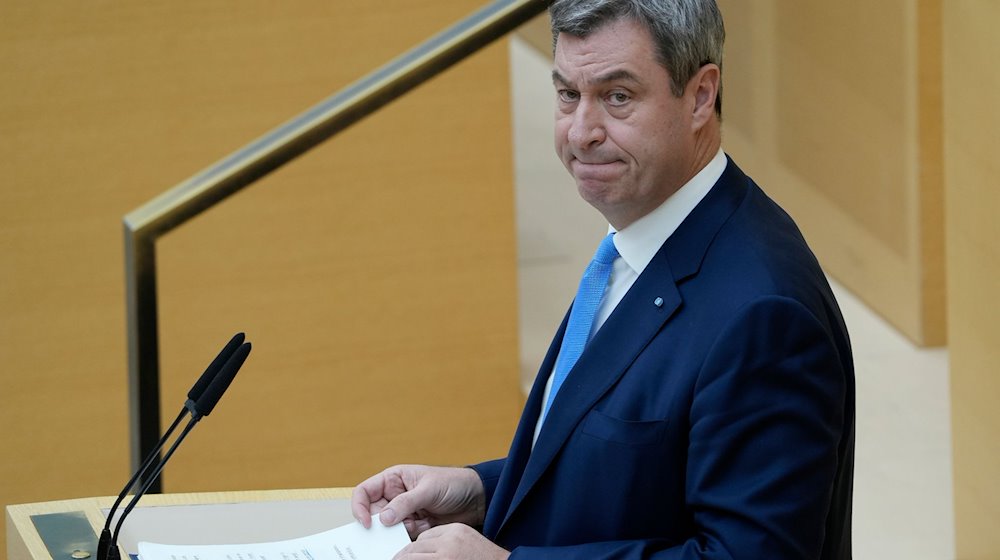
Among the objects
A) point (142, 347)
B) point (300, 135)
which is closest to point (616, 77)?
point (300, 135)

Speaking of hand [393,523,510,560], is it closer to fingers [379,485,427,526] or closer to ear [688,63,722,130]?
fingers [379,485,427,526]

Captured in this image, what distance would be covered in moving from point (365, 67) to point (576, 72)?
2.53 m

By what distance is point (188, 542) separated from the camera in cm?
180

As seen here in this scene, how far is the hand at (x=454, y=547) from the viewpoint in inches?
59.3

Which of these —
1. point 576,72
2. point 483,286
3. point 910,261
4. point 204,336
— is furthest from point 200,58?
point 576,72

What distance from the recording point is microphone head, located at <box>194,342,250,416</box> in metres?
1.55

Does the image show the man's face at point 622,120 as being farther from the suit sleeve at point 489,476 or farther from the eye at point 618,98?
the suit sleeve at point 489,476

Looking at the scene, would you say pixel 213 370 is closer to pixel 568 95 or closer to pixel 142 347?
pixel 568 95

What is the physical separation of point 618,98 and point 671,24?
0.09 m

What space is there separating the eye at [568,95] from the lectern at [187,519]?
60cm

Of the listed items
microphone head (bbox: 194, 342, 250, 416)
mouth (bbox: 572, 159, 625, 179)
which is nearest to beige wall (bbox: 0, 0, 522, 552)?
microphone head (bbox: 194, 342, 250, 416)

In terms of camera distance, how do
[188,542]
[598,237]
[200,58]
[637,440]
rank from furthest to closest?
[598,237] → [200,58] → [188,542] → [637,440]

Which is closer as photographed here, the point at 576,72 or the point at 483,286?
the point at 576,72

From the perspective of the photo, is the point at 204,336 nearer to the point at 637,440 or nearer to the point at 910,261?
the point at 910,261
